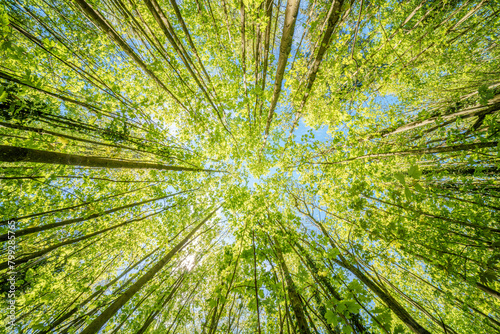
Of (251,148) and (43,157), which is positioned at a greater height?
(251,148)

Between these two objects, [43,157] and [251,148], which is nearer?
[43,157]

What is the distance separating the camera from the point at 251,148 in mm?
7895

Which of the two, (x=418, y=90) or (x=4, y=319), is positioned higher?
(x=418, y=90)

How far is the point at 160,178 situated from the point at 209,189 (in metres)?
2.53

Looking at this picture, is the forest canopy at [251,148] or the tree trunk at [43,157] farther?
the forest canopy at [251,148]

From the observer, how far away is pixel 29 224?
183 inches

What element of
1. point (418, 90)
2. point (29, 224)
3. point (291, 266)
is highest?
point (418, 90)

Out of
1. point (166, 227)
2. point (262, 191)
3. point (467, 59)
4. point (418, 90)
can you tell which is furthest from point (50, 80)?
point (467, 59)

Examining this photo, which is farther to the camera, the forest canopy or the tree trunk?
the forest canopy

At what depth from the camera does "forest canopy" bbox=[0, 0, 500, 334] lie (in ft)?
10.6

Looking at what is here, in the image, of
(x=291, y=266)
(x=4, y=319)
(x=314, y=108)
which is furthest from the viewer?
(x=291, y=266)

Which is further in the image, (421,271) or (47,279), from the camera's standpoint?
(421,271)

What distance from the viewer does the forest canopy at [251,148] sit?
3.22m

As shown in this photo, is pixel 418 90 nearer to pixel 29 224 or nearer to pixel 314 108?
pixel 314 108
